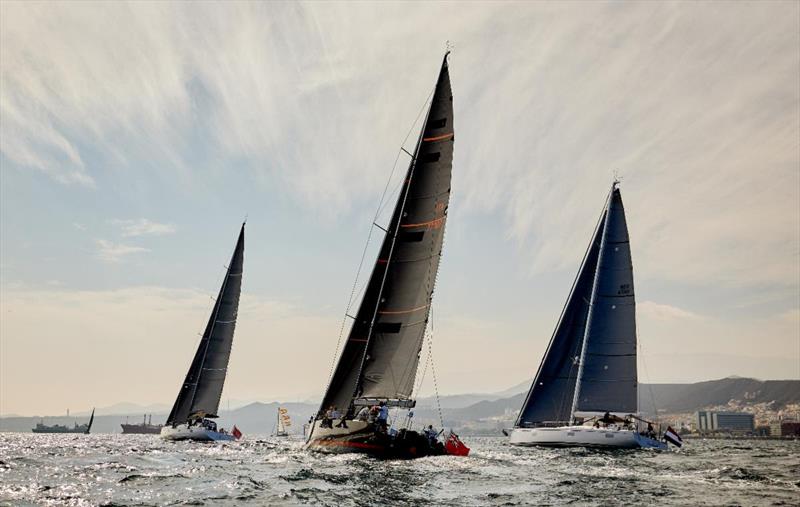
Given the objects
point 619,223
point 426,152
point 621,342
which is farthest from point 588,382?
point 426,152

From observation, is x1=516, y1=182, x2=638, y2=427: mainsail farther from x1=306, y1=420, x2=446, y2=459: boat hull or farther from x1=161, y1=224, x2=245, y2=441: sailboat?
x1=161, y1=224, x2=245, y2=441: sailboat

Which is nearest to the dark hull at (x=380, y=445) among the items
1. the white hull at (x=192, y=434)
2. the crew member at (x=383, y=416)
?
the crew member at (x=383, y=416)

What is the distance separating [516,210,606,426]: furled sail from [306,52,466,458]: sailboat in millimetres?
17020

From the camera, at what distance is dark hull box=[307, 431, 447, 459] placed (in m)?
32.1

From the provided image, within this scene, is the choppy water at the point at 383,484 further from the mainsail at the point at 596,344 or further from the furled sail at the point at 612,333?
the furled sail at the point at 612,333

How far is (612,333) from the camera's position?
53.0 m

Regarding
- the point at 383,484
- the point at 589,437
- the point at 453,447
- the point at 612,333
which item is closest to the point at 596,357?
the point at 612,333

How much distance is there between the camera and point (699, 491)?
72.4ft

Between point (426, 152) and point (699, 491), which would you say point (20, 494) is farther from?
point (426, 152)

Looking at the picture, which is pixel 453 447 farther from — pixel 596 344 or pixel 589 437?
pixel 596 344

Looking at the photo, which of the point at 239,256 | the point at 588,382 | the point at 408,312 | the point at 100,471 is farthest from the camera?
the point at 239,256

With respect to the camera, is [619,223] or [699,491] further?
[619,223]

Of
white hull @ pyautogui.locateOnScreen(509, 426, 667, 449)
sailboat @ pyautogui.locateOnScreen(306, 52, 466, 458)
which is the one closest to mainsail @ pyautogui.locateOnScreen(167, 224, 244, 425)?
sailboat @ pyautogui.locateOnScreen(306, 52, 466, 458)

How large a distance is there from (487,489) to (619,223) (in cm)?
3715
